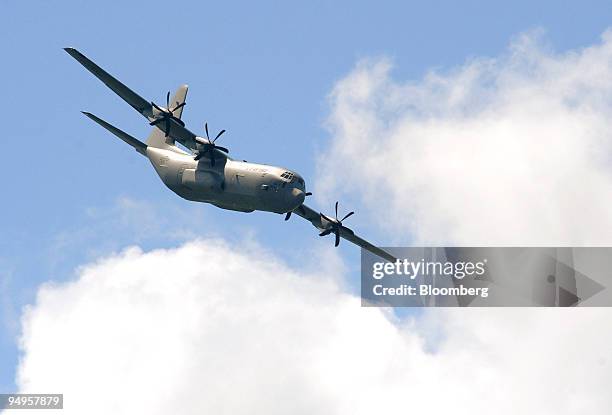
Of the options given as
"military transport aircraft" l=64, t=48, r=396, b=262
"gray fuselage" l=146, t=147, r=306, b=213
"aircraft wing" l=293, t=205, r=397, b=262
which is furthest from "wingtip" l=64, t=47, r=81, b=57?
"aircraft wing" l=293, t=205, r=397, b=262

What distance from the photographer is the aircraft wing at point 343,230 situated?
91750mm

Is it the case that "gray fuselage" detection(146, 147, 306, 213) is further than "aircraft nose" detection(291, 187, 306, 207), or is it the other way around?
"aircraft nose" detection(291, 187, 306, 207)

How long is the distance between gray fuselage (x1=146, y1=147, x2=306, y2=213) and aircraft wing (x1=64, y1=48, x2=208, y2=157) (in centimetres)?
151

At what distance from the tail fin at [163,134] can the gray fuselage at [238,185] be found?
439 cm

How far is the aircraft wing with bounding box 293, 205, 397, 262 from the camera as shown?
91.8 m

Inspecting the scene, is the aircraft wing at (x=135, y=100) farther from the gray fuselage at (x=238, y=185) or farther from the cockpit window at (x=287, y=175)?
the cockpit window at (x=287, y=175)

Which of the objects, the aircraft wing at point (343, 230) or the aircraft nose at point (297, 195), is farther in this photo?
the aircraft wing at point (343, 230)

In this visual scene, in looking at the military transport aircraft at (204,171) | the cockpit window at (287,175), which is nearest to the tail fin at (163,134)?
the military transport aircraft at (204,171)

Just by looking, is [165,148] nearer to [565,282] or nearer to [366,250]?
[366,250]

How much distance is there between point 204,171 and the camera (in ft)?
265

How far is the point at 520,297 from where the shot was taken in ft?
320

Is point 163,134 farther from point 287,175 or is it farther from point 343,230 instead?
point 343,230

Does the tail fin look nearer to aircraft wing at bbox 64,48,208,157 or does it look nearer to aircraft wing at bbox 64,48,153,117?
aircraft wing at bbox 64,48,208,157

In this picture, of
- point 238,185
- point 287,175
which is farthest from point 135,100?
point 287,175
